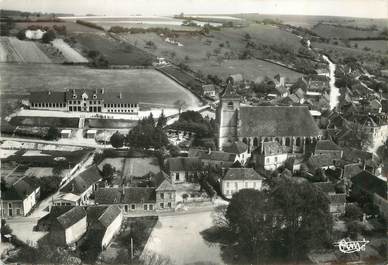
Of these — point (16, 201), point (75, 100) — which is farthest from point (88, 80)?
point (16, 201)

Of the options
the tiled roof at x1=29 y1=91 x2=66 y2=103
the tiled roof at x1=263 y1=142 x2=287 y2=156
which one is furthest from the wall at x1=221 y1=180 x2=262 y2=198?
the tiled roof at x1=29 y1=91 x2=66 y2=103

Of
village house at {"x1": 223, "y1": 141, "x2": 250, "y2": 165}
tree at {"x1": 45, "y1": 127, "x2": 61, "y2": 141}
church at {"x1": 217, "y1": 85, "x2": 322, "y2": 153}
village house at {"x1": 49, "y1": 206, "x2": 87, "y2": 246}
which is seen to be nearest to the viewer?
village house at {"x1": 49, "y1": 206, "x2": 87, "y2": 246}

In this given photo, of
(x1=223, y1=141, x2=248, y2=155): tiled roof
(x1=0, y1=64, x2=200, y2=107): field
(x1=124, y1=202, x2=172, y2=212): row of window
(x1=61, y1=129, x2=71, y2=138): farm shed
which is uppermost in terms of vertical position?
(x1=0, y1=64, x2=200, y2=107): field

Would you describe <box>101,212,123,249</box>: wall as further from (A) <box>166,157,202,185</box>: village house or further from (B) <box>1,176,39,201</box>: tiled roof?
(A) <box>166,157,202,185</box>: village house

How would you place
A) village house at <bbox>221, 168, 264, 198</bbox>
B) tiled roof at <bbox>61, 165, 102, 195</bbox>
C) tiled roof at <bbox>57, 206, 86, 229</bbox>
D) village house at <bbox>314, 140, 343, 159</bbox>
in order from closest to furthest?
tiled roof at <bbox>57, 206, 86, 229</bbox>
tiled roof at <bbox>61, 165, 102, 195</bbox>
village house at <bbox>221, 168, 264, 198</bbox>
village house at <bbox>314, 140, 343, 159</bbox>

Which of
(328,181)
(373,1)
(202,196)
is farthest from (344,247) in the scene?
(373,1)

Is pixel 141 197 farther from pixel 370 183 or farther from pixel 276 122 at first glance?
pixel 370 183

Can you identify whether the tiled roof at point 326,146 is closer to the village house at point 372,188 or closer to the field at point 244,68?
the village house at point 372,188

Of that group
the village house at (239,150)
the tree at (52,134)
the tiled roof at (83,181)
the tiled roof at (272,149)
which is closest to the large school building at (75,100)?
the tree at (52,134)
